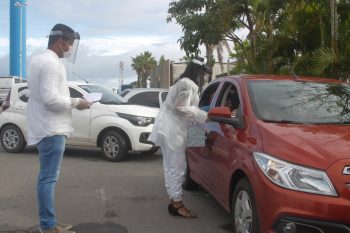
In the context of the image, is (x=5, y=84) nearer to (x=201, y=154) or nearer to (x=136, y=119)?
(x=136, y=119)

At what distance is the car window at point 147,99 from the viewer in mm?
13562

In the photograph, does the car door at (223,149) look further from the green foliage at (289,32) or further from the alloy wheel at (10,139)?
the alloy wheel at (10,139)

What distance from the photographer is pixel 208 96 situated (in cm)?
703

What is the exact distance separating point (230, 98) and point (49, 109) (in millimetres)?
2124

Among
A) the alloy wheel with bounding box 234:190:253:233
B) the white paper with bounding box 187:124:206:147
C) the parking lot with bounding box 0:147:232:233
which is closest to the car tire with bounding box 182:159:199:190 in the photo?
the parking lot with bounding box 0:147:232:233

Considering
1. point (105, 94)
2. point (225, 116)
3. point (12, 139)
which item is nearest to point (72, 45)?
point (225, 116)

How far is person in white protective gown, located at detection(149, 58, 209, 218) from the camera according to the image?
19.0 ft

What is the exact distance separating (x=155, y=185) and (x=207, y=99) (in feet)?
5.74

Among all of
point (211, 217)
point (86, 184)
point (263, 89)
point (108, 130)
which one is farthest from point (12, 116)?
point (263, 89)

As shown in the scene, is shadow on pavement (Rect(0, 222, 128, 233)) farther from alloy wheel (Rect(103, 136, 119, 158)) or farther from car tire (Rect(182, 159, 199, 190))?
alloy wheel (Rect(103, 136, 119, 158))

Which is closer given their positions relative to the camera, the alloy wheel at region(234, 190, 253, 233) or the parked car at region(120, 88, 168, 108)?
the alloy wheel at region(234, 190, 253, 233)

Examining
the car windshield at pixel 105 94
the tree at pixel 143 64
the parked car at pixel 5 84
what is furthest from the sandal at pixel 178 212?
the tree at pixel 143 64

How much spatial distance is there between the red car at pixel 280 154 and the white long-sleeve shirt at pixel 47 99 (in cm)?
148

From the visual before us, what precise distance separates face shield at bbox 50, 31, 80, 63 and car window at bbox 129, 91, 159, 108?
8.25 m
